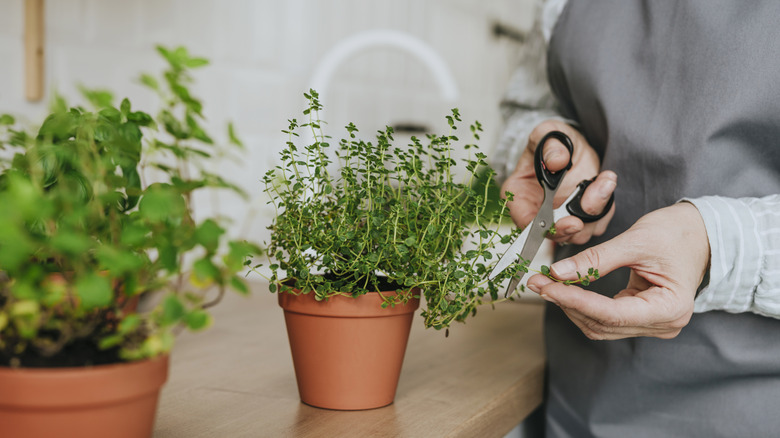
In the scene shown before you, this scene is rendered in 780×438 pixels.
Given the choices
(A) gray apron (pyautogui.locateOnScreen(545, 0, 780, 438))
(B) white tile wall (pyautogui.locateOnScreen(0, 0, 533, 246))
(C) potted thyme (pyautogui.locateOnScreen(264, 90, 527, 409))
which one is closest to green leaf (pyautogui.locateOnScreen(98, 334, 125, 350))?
(C) potted thyme (pyautogui.locateOnScreen(264, 90, 527, 409))

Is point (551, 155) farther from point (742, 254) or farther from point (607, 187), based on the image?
point (742, 254)

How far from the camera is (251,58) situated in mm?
1521

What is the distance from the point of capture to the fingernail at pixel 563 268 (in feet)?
1.98

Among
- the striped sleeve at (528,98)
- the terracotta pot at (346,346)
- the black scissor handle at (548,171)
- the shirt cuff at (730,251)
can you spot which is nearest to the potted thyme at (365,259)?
the terracotta pot at (346,346)

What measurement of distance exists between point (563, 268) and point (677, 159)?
0.25 meters

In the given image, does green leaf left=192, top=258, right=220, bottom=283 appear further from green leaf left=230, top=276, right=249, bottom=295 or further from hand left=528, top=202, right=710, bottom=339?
hand left=528, top=202, right=710, bottom=339

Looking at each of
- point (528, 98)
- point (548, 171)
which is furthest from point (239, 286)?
point (528, 98)

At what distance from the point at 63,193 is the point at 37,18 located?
0.79 metres

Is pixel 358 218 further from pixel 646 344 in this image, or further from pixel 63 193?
pixel 646 344

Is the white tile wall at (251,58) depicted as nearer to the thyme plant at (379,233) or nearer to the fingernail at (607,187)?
the thyme plant at (379,233)

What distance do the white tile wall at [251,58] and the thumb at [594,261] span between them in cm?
31

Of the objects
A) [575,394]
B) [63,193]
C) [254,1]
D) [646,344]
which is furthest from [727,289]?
[254,1]

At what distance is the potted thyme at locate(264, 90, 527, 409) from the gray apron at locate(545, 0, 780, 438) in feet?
0.84

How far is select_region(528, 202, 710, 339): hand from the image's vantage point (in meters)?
0.61
